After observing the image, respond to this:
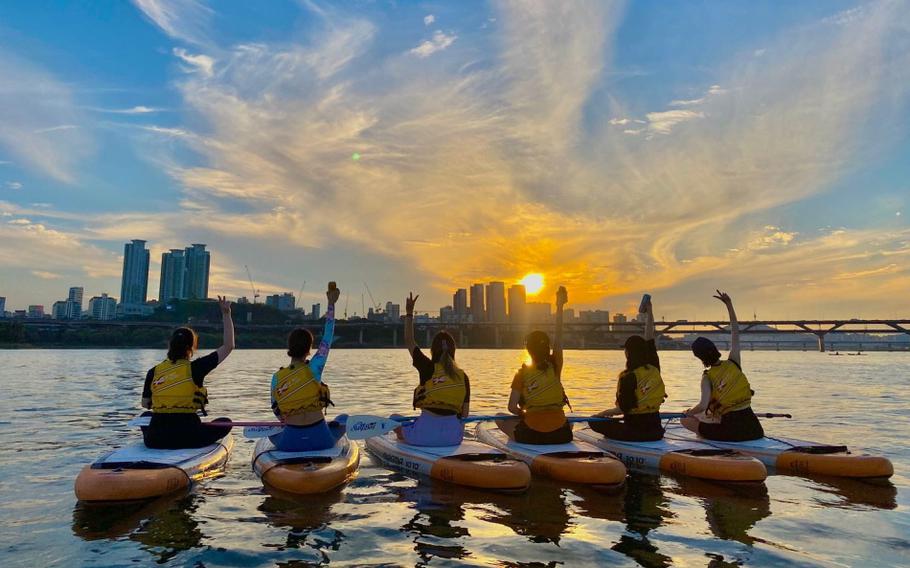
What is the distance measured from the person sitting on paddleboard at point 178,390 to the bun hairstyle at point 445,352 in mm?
3518

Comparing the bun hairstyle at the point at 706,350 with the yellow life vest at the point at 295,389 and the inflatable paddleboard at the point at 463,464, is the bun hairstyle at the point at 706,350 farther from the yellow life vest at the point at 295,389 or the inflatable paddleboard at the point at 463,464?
the yellow life vest at the point at 295,389

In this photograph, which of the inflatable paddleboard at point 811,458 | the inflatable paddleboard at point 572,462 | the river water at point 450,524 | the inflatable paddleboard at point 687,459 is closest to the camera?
the river water at point 450,524

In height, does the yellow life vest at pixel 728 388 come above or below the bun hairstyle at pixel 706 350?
below

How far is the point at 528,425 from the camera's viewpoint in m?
10.5

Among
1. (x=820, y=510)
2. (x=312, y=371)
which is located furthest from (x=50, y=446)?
(x=820, y=510)

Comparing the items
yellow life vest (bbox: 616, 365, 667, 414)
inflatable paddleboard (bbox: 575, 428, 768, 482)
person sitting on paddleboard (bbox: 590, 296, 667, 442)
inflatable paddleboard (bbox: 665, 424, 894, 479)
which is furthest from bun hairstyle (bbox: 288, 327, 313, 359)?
inflatable paddleboard (bbox: 665, 424, 894, 479)

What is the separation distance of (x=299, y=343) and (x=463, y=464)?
3336 millimetres

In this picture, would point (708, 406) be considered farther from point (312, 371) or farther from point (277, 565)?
point (277, 565)

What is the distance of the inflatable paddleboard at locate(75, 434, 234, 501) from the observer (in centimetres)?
742

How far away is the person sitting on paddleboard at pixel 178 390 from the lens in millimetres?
8625

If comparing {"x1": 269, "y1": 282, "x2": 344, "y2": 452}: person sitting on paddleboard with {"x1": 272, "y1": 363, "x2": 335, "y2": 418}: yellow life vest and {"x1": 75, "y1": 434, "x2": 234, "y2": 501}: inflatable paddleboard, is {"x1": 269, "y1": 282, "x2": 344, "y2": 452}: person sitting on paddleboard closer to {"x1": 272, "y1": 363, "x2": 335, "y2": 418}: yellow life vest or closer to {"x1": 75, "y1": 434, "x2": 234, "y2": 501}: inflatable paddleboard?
{"x1": 272, "y1": 363, "x2": 335, "y2": 418}: yellow life vest

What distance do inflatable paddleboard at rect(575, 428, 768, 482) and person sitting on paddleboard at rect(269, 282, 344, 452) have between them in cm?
582

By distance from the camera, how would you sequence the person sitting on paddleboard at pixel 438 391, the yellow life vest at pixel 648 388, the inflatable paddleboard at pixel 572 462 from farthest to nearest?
1. the yellow life vest at pixel 648 388
2. the person sitting on paddleboard at pixel 438 391
3. the inflatable paddleboard at pixel 572 462

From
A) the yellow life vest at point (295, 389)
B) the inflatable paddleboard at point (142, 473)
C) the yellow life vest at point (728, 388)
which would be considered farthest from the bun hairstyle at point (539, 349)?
the inflatable paddleboard at point (142, 473)
